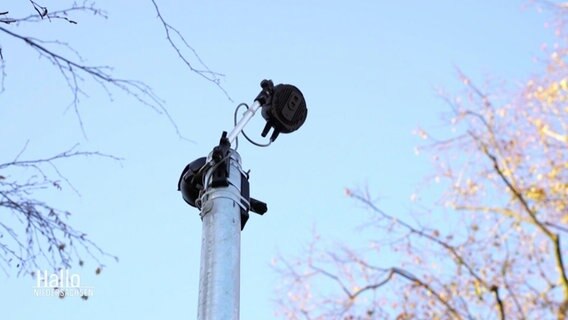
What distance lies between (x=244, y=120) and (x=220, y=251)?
589 millimetres

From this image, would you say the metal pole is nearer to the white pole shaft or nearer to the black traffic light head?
the white pole shaft

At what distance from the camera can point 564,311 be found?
13.2ft

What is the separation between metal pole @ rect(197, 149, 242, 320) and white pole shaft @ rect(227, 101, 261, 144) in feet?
0.56

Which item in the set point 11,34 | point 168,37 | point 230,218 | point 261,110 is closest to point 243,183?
point 230,218

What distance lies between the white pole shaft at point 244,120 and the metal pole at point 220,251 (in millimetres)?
170

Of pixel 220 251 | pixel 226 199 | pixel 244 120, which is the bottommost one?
pixel 220 251

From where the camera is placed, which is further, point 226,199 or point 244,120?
point 244,120

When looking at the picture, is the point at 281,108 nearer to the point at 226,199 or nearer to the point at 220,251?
the point at 226,199

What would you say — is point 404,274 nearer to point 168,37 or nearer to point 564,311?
point 564,311

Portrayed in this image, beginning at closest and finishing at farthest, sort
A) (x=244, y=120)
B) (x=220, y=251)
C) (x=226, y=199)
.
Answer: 1. (x=220, y=251)
2. (x=226, y=199)
3. (x=244, y=120)

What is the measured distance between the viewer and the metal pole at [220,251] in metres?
1.68

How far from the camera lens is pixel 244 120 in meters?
2.21

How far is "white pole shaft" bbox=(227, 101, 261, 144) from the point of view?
216cm

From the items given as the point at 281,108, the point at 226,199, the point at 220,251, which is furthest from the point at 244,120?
the point at 220,251
